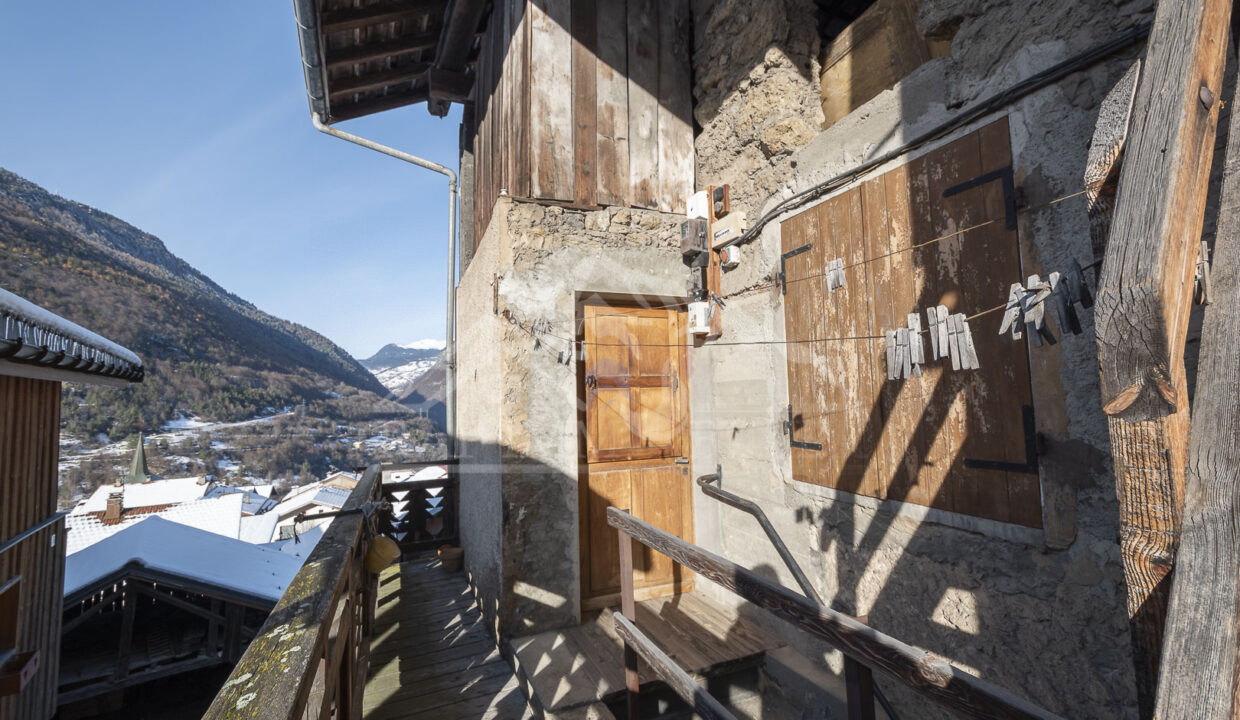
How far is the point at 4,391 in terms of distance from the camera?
3.19m

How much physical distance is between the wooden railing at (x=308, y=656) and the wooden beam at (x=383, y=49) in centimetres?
542

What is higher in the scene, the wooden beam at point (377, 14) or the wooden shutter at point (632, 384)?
the wooden beam at point (377, 14)

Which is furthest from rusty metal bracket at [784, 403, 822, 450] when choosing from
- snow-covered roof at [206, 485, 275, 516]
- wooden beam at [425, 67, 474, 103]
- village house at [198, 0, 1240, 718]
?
snow-covered roof at [206, 485, 275, 516]

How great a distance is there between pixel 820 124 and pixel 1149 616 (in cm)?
340

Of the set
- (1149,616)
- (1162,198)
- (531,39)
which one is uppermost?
(531,39)

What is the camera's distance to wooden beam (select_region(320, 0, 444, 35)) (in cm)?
506

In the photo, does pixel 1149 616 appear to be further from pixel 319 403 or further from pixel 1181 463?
pixel 319 403

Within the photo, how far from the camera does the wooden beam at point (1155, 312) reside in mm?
941

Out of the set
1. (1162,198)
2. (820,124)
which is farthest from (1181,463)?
(820,124)

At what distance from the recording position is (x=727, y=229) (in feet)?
13.4

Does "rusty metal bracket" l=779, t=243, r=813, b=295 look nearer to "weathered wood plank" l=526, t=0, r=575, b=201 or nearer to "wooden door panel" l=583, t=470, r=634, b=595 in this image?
"weathered wood plank" l=526, t=0, r=575, b=201

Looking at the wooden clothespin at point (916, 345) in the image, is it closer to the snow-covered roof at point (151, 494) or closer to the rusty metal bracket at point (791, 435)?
the rusty metal bracket at point (791, 435)

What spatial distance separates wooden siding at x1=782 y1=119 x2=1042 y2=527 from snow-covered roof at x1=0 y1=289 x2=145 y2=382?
4262mm

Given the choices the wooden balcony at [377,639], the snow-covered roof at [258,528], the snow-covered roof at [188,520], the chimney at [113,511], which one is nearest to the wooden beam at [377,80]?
the wooden balcony at [377,639]
